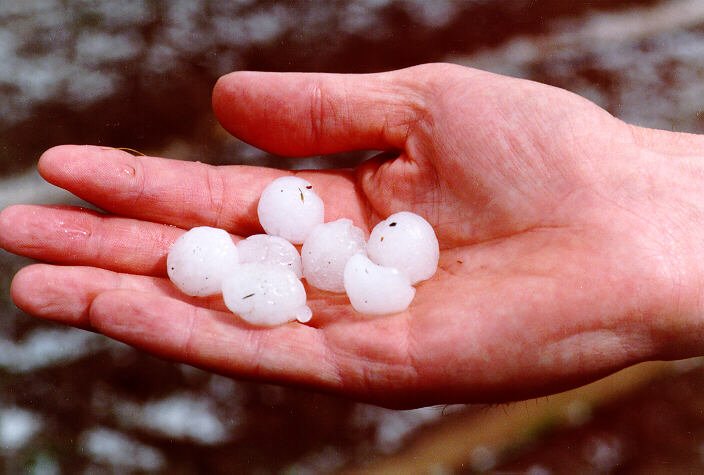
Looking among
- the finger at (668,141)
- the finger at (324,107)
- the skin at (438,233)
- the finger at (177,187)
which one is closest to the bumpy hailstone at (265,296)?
the skin at (438,233)

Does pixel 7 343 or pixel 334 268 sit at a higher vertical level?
pixel 334 268

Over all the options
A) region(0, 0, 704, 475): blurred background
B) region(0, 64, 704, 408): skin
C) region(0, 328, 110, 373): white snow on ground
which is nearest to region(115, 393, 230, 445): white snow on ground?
region(0, 0, 704, 475): blurred background

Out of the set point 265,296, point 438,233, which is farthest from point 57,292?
point 438,233

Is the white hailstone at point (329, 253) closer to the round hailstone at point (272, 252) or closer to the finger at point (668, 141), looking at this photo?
the round hailstone at point (272, 252)

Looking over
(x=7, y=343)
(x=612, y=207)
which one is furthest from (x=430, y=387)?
(x=7, y=343)

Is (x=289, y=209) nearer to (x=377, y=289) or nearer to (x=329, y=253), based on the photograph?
(x=329, y=253)

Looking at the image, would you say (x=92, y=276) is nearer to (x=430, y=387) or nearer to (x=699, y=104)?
(x=430, y=387)

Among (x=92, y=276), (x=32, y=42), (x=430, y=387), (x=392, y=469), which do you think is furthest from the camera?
(x=32, y=42)
